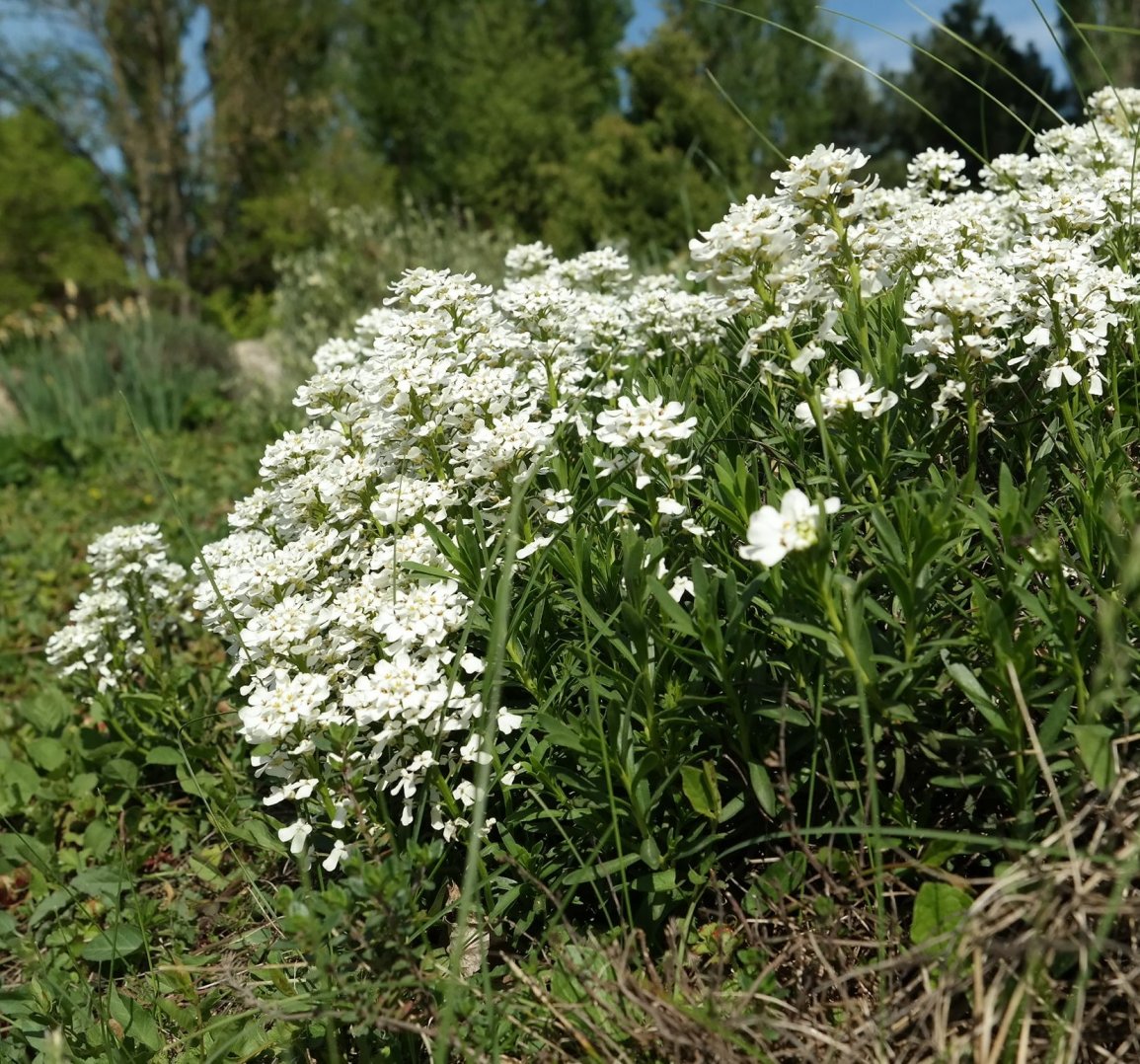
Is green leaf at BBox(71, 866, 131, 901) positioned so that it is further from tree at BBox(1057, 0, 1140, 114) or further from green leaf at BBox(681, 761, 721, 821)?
tree at BBox(1057, 0, 1140, 114)

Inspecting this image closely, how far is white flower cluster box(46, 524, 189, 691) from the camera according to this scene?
3.18m

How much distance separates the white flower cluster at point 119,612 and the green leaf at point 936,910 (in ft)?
7.88

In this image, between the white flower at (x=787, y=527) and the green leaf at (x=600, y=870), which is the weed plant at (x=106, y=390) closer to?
the green leaf at (x=600, y=870)

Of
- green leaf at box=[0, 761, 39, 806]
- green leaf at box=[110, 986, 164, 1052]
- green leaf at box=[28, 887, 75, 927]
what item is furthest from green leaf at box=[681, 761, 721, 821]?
green leaf at box=[0, 761, 39, 806]

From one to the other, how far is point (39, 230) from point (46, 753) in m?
24.0

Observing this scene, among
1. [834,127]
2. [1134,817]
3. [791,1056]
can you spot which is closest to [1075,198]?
[1134,817]

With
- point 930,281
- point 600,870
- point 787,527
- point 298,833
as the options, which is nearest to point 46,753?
point 298,833

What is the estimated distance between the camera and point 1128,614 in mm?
1772

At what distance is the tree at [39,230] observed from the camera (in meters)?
22.4

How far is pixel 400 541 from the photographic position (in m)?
2.31

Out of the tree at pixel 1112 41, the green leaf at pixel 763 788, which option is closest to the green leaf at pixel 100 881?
the green leaf at pixel 763 788

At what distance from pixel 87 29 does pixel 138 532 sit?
27023 mm

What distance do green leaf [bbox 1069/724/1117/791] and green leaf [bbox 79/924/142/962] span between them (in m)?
2.19

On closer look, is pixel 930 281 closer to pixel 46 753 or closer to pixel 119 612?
pixel 119 612
